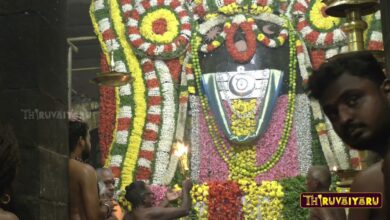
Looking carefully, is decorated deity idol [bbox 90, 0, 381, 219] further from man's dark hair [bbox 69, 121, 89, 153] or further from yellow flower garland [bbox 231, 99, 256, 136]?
man's dark hair [bbox 69, 121, 89, 153]

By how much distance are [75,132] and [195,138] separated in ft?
18.2

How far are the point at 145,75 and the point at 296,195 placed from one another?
3.09 meters

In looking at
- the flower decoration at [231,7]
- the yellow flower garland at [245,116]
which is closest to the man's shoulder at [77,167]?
the yellow flower garland at [245,116]

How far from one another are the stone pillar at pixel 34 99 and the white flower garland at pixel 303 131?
6.24m

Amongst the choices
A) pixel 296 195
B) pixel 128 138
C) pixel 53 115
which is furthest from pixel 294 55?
pixel 53 115

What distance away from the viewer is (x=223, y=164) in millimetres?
9648

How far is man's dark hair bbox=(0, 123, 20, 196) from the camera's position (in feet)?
7.27

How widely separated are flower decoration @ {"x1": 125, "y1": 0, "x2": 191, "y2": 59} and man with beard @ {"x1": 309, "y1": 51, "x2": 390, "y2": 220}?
8.00m


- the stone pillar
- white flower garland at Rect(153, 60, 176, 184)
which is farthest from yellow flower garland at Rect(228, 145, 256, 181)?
the stone pillar

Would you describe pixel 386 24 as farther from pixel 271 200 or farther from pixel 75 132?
pixel 271 200

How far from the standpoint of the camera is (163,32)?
10.1 metres

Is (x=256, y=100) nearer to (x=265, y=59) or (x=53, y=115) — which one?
(x=265, y=59)

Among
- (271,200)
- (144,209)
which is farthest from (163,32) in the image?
(144,209)

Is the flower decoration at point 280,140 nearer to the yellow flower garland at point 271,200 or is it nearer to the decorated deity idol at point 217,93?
the decorated deity idol at point 217,93
